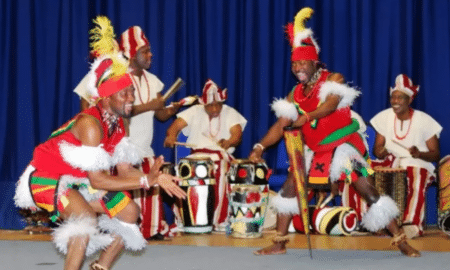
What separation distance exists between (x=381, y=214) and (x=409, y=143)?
1932mm

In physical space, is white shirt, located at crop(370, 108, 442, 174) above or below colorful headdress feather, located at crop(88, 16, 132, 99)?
below

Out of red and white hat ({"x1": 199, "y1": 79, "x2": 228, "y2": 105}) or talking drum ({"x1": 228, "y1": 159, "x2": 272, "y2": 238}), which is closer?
talking drum ({"x1": 228, "y1": 159, "x2": 272, "y2": 238})

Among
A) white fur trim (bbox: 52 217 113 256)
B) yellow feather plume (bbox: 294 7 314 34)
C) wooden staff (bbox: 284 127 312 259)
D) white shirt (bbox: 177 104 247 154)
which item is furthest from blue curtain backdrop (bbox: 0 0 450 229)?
white fur trim (bbox: 52 217 113 256)

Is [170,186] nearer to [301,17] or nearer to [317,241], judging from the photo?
[301,17]

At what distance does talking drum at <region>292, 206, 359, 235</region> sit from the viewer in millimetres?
6539

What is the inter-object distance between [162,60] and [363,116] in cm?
197

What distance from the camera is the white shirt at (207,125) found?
7.08 metres

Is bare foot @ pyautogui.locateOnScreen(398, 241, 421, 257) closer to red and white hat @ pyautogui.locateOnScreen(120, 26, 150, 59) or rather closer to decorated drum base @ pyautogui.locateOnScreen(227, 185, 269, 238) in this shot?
decorated drum base @ pyautogui.locateOnScreen(227, 185, 269, 238)

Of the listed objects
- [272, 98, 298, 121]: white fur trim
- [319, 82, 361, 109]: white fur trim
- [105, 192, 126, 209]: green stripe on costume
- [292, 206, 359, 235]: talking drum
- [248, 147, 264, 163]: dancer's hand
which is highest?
[319, 82, 361, 109]: white fur trim

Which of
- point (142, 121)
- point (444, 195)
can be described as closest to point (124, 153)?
point (142, 121)

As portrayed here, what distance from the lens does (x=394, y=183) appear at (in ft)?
21.6

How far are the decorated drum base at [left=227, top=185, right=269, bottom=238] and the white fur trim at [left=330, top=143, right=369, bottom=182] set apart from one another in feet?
5.49

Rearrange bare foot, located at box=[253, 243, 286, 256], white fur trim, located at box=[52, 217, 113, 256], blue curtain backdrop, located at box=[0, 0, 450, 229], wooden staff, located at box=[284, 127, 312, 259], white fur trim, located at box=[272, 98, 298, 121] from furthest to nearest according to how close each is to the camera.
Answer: blue curtain backdrop, located at box=[0, 0, 450, 229]
bare foot, located at box=[253, 243, 286, 256]
white fur trim, located at box=[272, 98, 298, 121]
wooden staff, located at box=[284, 127, 312, 259]
white fur trim, located at box=[52, 217, 113, 256]

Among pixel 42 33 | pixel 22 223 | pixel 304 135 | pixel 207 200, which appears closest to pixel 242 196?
pixel 207 200
